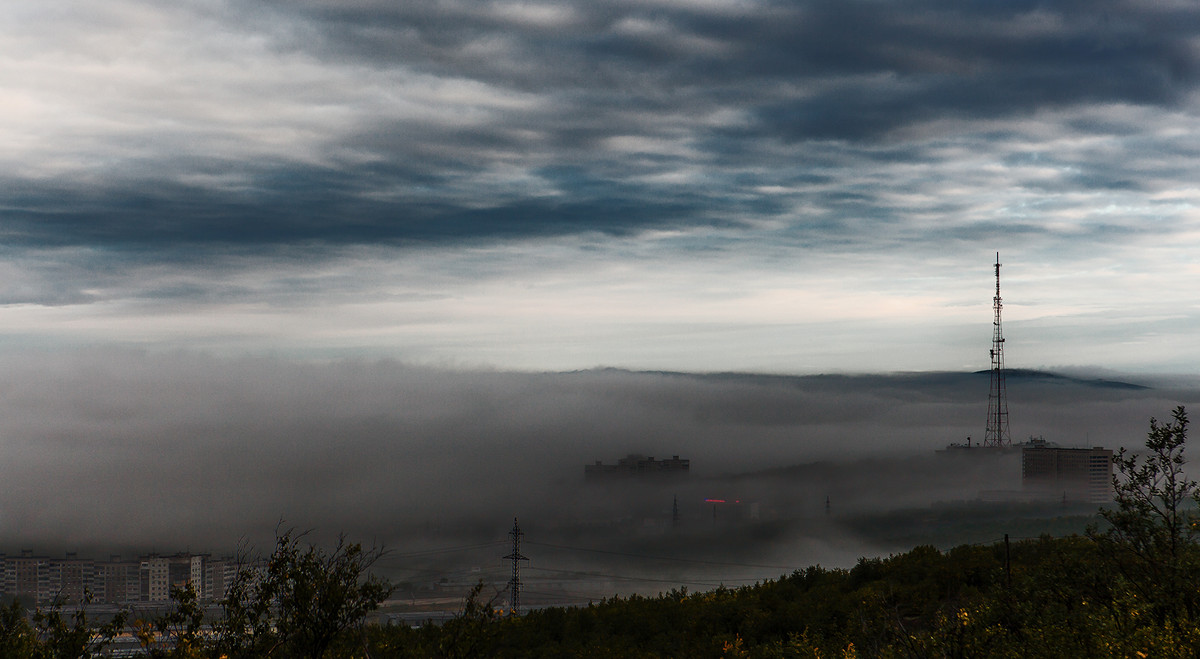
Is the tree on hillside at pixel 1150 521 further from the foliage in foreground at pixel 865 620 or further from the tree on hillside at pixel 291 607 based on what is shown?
the tree on hillside at pixel 291 607

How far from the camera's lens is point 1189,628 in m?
19.4

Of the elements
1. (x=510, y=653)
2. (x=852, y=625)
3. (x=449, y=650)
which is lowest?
(x=510, y=653)

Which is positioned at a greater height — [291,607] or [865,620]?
[291,607]

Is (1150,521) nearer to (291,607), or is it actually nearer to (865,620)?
(865,620)

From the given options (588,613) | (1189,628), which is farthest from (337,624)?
(588,613)

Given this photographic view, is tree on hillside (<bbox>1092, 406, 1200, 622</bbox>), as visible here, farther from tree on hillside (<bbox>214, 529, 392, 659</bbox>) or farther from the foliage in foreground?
tree on hillside (<bbox>214, 529, 392, 659</bbox>)

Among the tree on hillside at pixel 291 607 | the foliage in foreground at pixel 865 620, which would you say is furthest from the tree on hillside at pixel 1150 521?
the tree on hillside at pixel 291 607

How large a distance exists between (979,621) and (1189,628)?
19.1ft

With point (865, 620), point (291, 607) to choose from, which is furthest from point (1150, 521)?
point (291, 607)

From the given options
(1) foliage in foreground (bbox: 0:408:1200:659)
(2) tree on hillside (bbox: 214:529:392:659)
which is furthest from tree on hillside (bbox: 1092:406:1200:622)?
(2) tree on hillside (bbox: 214:529:392:659)

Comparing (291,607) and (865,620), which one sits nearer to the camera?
(291,607)

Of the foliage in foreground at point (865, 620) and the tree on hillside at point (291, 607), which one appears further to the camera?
the tree on hillside at point (291, 607)

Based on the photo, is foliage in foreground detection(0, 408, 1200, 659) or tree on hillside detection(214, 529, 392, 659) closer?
foliage in foreground detection(0, 408, 1200, 659)

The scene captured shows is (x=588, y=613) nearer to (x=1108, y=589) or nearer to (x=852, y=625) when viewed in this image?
(x=852, y=625)
